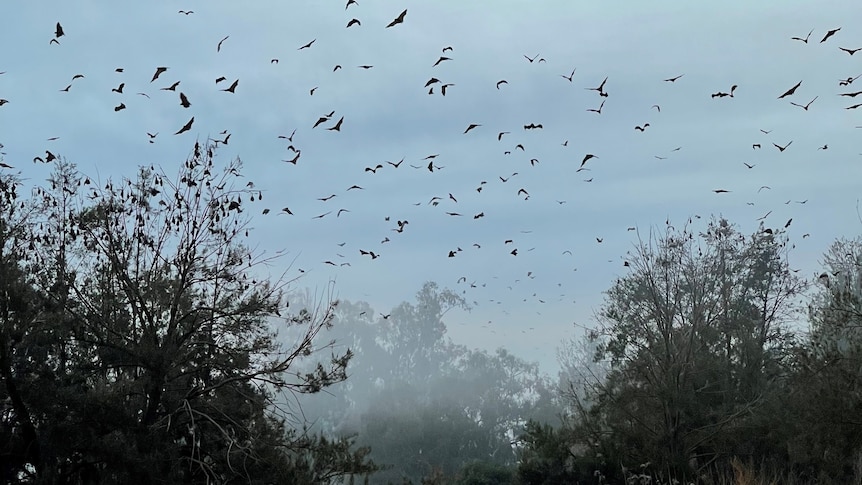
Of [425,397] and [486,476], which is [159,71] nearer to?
[486,476]

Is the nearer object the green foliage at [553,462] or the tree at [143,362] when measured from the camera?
the tree at [143,362]

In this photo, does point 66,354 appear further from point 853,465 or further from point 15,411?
point 853,465

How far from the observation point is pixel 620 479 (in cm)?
2323

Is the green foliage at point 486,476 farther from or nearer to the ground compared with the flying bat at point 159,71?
nearer to the ground

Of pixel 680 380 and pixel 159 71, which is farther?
pixel 680 380

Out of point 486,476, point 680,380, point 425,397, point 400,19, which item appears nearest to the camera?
point 400,19

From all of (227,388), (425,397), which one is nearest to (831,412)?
(227,388)

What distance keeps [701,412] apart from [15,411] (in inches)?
735

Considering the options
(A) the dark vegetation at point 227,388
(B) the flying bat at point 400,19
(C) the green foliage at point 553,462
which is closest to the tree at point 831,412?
(A) the dark vegetation at point 227,388

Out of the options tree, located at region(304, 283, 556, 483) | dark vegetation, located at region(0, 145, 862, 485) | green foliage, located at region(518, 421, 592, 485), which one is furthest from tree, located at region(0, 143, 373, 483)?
tree, located at region(304, 283, 556, 483)

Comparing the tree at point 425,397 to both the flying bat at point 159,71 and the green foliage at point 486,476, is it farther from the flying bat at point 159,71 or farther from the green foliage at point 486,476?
the flying bat at point 159,71

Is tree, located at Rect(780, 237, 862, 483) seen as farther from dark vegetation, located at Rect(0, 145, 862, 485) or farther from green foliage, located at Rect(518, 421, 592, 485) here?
green foliage, located at Rect(518, 421, 592, 485)

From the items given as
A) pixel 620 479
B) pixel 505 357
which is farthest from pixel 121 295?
pixel 505 357

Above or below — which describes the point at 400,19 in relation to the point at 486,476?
above
